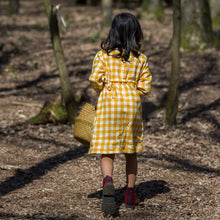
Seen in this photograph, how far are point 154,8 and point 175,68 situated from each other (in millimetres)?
11103

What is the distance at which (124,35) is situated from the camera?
373cm

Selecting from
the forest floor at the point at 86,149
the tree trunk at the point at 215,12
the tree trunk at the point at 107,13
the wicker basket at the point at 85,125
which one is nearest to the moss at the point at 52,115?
the forest floor at the point at 86,149

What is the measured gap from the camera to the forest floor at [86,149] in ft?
13.7

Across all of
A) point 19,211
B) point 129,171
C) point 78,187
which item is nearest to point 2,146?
point 78,187

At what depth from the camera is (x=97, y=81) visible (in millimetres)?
3740

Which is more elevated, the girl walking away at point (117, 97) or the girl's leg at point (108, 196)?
the girl walking away at point (117, 97)

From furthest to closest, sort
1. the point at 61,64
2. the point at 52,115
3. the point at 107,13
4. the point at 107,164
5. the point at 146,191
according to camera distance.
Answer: the point at 107,13, the point at 52,115, the point at 61,64, the point at 146,191, the point at 107,164

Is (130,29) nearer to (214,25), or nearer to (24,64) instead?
(24,64)

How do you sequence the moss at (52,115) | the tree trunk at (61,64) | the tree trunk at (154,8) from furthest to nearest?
the tree trunk at (154,8) < the moss at (52,115) < the tree trunk at (61,64)

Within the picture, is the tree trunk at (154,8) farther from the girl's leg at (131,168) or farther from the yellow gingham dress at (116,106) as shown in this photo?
the girl's leg at (131,168)

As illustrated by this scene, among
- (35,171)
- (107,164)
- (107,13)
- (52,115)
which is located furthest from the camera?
(107,13)

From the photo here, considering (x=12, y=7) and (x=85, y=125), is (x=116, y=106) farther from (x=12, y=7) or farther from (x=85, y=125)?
(x=12, y=7)

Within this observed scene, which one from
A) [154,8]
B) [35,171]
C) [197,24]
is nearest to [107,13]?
[154,8]

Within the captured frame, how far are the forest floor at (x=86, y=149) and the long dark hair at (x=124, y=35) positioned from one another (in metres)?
1.69
